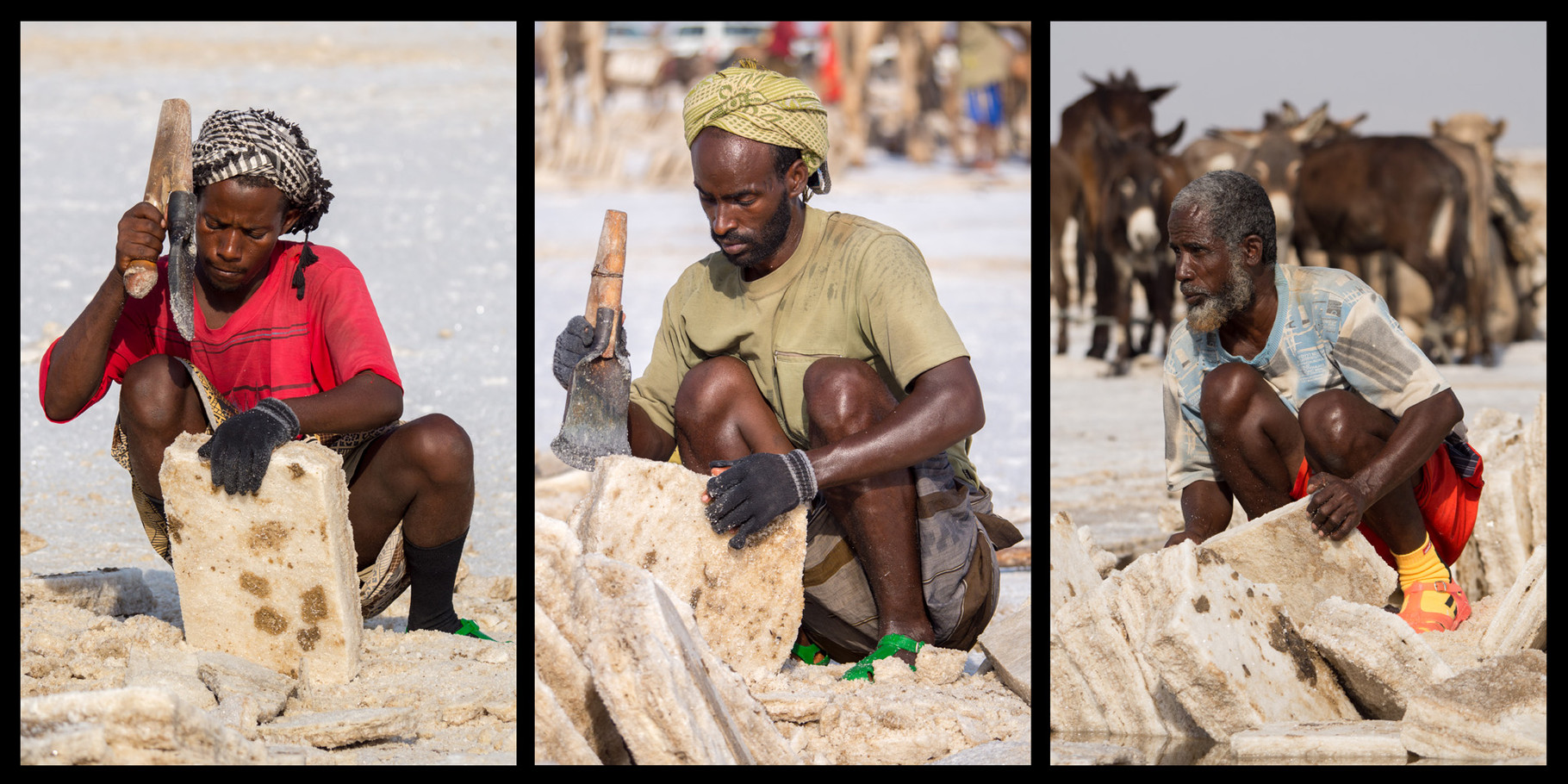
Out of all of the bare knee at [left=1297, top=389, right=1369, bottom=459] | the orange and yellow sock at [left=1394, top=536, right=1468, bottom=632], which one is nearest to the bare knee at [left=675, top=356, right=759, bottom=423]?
the bare knee at [left=1297, top=389, right=1369, bottom=459]

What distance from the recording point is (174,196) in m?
2.73

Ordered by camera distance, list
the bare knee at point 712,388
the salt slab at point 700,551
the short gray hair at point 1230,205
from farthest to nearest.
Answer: the short gray hair at point 1230,205 < the bare knee at point 712,388 < the salt slab at point 700,551

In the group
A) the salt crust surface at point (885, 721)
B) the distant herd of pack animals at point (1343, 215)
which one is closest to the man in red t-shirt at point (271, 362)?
the salt crust surface at point (885, 721)

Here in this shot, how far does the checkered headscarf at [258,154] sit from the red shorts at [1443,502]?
95.0 inches

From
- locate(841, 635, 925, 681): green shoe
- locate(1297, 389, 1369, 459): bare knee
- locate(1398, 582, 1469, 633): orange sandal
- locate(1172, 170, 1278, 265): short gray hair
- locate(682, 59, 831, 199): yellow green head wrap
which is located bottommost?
locate(841, 635, 925, 681): green shoe

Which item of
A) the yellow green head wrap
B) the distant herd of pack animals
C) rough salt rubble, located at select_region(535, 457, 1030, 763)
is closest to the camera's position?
rough salt rubble, located at select_region(535, 457, 1030, 763)

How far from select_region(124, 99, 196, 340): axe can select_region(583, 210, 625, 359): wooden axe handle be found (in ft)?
2.72

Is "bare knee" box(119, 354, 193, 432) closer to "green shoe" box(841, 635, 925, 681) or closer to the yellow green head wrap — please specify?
the yellow green head wrap

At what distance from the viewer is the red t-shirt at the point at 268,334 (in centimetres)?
298

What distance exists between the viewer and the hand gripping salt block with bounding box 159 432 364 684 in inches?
104

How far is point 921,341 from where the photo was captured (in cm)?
272

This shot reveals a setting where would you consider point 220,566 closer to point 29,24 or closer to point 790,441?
point 790,441

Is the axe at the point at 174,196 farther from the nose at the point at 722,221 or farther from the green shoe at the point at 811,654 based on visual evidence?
the green shoe at the point at 811,654

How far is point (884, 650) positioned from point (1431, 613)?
52.3 inches
